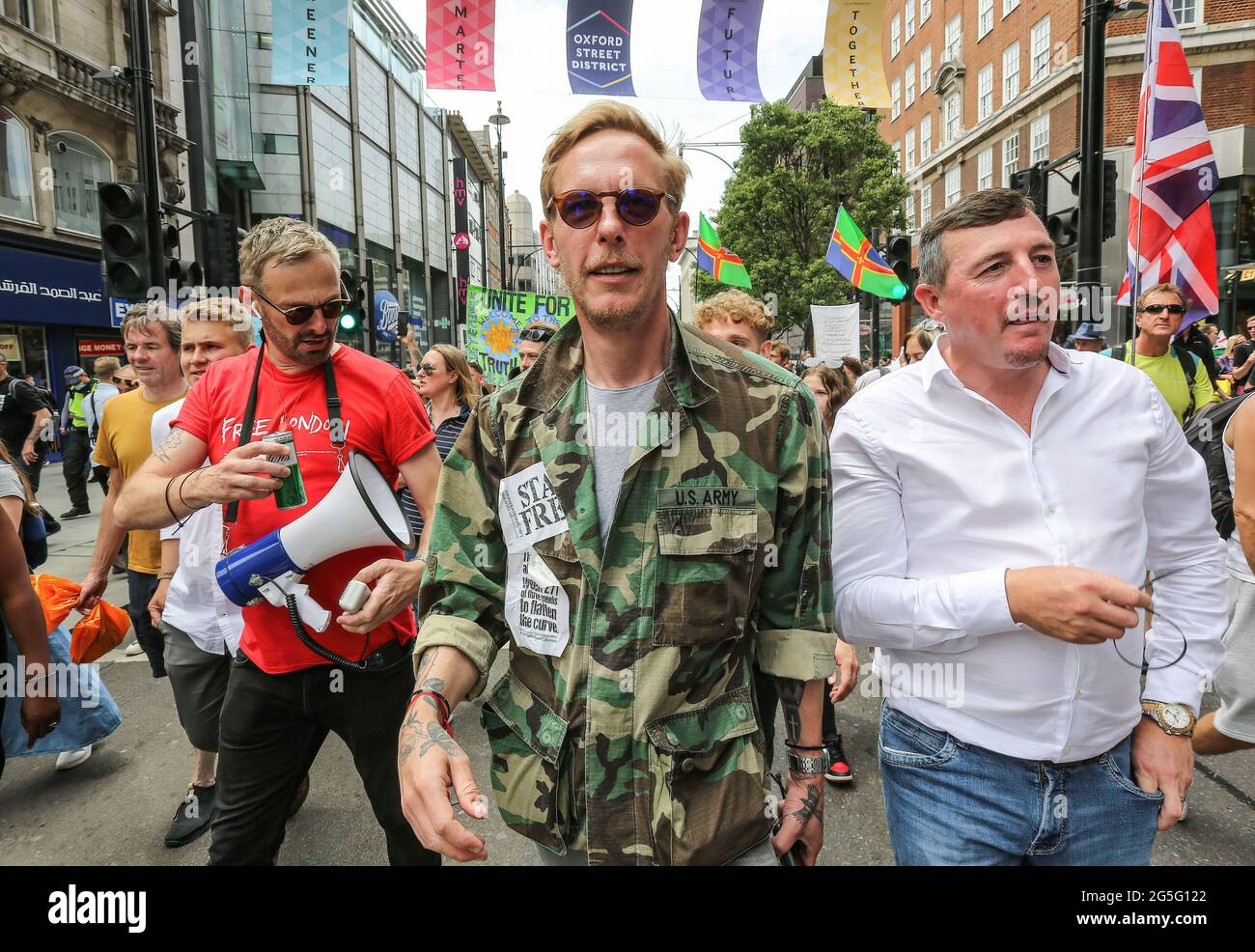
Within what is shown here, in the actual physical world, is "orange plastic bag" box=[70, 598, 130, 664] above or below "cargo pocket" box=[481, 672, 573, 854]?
below

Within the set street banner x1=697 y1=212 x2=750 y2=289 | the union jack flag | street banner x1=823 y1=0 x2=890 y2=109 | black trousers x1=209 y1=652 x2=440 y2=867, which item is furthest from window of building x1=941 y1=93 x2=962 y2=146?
black trousers x1=209 y1=652 x2=440 y2=867

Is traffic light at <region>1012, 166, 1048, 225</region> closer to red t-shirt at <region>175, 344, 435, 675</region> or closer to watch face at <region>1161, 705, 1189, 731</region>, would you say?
watch face at <region>1161, 705, 1189, 731</region>

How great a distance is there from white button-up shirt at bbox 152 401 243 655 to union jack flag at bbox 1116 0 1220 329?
601cm

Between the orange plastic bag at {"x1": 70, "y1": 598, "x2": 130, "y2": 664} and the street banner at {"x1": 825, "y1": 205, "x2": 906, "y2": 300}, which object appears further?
the street banner at {"x1": 825, "y1": 205, "x2": 906, "y2": 300}

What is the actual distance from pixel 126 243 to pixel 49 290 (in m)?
12.3

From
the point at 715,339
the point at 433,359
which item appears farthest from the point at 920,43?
the point at 715,339

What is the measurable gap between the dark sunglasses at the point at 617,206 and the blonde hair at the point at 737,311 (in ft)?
9.51

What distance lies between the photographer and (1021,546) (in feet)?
5.76

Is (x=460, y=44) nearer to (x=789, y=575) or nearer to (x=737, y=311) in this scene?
(x=737, y=311)

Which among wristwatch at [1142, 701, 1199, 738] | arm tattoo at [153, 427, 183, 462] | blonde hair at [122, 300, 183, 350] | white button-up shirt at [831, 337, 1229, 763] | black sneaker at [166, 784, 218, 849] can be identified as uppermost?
blonde hair at [122, 300, 183, 350]

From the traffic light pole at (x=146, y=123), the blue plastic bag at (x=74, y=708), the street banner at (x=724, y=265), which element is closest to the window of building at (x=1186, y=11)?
the street banner at (x=724, y=265)

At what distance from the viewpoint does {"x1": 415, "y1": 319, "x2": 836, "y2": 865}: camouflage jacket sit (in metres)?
1.54

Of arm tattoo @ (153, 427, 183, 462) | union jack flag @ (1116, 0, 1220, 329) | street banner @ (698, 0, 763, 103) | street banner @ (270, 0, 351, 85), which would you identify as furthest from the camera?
street banner @ (698, 0, 763, 103)
